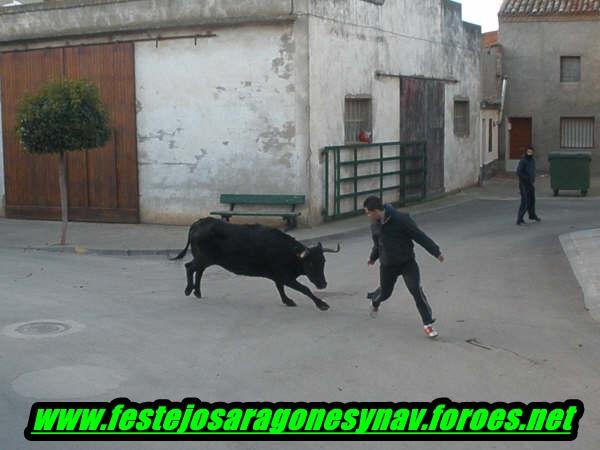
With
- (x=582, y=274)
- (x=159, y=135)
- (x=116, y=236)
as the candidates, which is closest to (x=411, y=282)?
(x=582, y=274)

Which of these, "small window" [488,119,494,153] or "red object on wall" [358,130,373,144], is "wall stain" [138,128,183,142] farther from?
"small window" [488,119,494,153]

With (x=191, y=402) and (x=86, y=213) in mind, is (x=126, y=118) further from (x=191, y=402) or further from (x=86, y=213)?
(x=191, y=402)

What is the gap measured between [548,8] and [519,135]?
15.9 feet

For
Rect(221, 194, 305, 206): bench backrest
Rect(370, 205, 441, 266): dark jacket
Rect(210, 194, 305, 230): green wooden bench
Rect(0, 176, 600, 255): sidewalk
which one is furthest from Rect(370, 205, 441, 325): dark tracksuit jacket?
Rect(221, 194, 305, 206): bench backrest

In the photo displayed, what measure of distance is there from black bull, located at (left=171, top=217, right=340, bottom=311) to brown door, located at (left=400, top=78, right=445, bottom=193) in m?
12.7

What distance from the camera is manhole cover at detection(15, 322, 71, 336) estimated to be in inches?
388

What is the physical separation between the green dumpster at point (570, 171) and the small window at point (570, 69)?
844 cm

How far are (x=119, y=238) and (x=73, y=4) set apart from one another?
6.21 meters

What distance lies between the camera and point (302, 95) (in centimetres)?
1861

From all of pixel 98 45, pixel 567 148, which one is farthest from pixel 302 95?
pixel 567 148

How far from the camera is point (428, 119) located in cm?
2525

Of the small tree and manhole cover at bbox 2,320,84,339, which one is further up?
the small tree

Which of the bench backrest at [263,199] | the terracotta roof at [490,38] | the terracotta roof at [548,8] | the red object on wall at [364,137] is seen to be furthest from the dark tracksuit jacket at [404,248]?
the terracotta roof at [490,38]

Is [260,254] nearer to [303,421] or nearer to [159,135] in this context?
[303,421]
